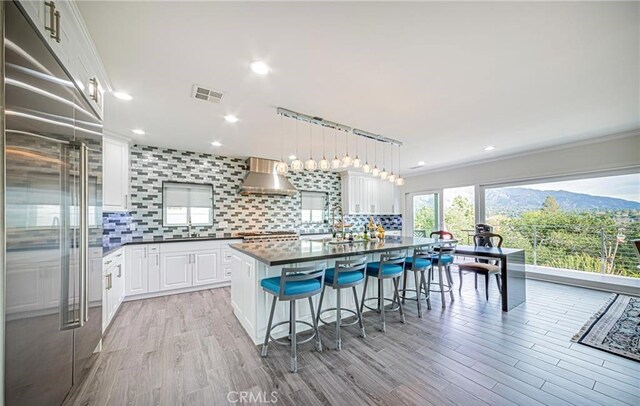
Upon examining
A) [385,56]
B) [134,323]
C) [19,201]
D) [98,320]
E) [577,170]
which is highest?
[385,56]

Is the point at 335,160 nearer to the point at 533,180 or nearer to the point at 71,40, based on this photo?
the point at 71,40

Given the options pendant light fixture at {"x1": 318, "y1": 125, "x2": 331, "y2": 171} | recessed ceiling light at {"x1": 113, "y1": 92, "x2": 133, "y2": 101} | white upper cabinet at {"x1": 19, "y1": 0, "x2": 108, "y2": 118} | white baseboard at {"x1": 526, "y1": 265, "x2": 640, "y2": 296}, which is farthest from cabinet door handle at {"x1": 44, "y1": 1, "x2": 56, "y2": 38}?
white baseboard at {"x1": 526, "y1": 265, "x2": 640, "y2": 296}

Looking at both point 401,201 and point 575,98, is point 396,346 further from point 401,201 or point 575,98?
point 401,201

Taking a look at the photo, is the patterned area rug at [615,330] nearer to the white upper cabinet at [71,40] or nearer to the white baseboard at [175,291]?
the white upper cabinet at [71,40]

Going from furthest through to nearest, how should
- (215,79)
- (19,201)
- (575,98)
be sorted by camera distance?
(575,98) → (215,79) → (19,201)

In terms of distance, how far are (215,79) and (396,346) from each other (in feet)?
10.1

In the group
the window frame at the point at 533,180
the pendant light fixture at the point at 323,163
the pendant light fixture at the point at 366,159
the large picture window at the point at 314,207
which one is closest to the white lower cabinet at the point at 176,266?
the large picture window at the point at 314,207

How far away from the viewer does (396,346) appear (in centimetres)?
244

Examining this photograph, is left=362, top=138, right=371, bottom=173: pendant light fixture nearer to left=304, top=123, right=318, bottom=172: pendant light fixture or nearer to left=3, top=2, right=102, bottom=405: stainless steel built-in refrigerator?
left=304, top=123, right=318, bottom=172: pendant light fixture

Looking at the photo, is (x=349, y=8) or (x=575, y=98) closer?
(x=349, y=8)

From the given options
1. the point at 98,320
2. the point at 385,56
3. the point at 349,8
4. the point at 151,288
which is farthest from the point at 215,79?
the point at 151,288

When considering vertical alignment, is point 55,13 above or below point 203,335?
above

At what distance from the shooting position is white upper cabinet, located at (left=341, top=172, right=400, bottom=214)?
265 inches

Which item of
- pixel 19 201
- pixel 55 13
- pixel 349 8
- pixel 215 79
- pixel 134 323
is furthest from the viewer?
pixel 134 323
